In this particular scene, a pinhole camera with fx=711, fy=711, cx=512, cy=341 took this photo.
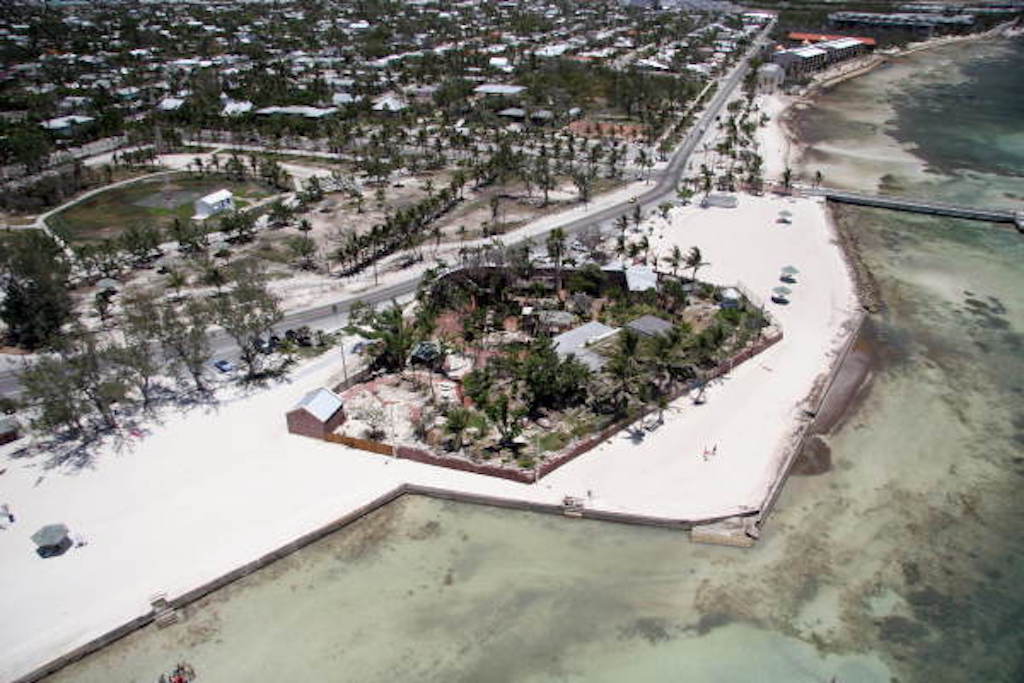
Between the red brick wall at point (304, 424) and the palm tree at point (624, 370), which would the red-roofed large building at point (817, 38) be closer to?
the palm tree at point (624, 370)

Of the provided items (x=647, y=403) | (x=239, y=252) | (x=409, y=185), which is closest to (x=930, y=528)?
(x=647, y=403)

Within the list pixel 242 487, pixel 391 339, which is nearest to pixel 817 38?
pixel 391 339

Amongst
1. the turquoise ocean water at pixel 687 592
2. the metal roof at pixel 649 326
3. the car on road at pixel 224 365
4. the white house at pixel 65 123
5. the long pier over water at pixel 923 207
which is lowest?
the turquoise ocean water at pixel 687 592

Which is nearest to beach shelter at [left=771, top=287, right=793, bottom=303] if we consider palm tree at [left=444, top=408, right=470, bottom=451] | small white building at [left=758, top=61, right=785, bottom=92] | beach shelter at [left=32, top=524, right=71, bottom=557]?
palm tree at [left=444, top=408, right=470, bottom=451]

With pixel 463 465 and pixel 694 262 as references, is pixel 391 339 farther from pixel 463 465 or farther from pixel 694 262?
pixel 694 262

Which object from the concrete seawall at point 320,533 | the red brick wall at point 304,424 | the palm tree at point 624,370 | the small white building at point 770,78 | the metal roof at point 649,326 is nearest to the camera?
the concrete seawall at point 320,533

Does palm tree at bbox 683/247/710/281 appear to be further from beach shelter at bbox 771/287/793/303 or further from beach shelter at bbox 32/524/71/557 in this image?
beach shelter at bbox 32/524/71/557

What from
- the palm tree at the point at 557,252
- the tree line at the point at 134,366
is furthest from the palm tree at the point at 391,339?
the palm tree at the point at 557,252
